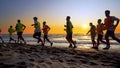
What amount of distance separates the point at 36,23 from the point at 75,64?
10089 millimetres

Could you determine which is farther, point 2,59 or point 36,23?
point 36,23

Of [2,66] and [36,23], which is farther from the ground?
[36,23]

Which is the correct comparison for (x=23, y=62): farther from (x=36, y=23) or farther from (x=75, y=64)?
(x=36, y=23)

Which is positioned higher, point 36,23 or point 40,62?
point 36,23

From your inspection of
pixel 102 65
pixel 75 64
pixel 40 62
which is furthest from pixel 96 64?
pixel 40 62

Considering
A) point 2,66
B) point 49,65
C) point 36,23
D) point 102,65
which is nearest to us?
point 2,66

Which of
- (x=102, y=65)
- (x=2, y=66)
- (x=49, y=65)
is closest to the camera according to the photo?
(x=2, y=66)

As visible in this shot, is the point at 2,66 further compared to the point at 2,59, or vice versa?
the point at 2,59

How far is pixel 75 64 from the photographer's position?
7.20 m

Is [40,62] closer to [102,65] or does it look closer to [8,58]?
[8,58]

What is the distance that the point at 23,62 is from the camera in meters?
6.85

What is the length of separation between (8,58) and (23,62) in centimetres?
76

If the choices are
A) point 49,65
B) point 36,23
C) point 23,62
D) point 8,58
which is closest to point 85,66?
point 49,65

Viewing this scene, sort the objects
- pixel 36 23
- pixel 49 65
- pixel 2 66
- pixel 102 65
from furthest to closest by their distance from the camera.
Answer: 1. pixel 36 23
2. pixel 102 65
3. pixel 49 65
4. pixel 2 66
